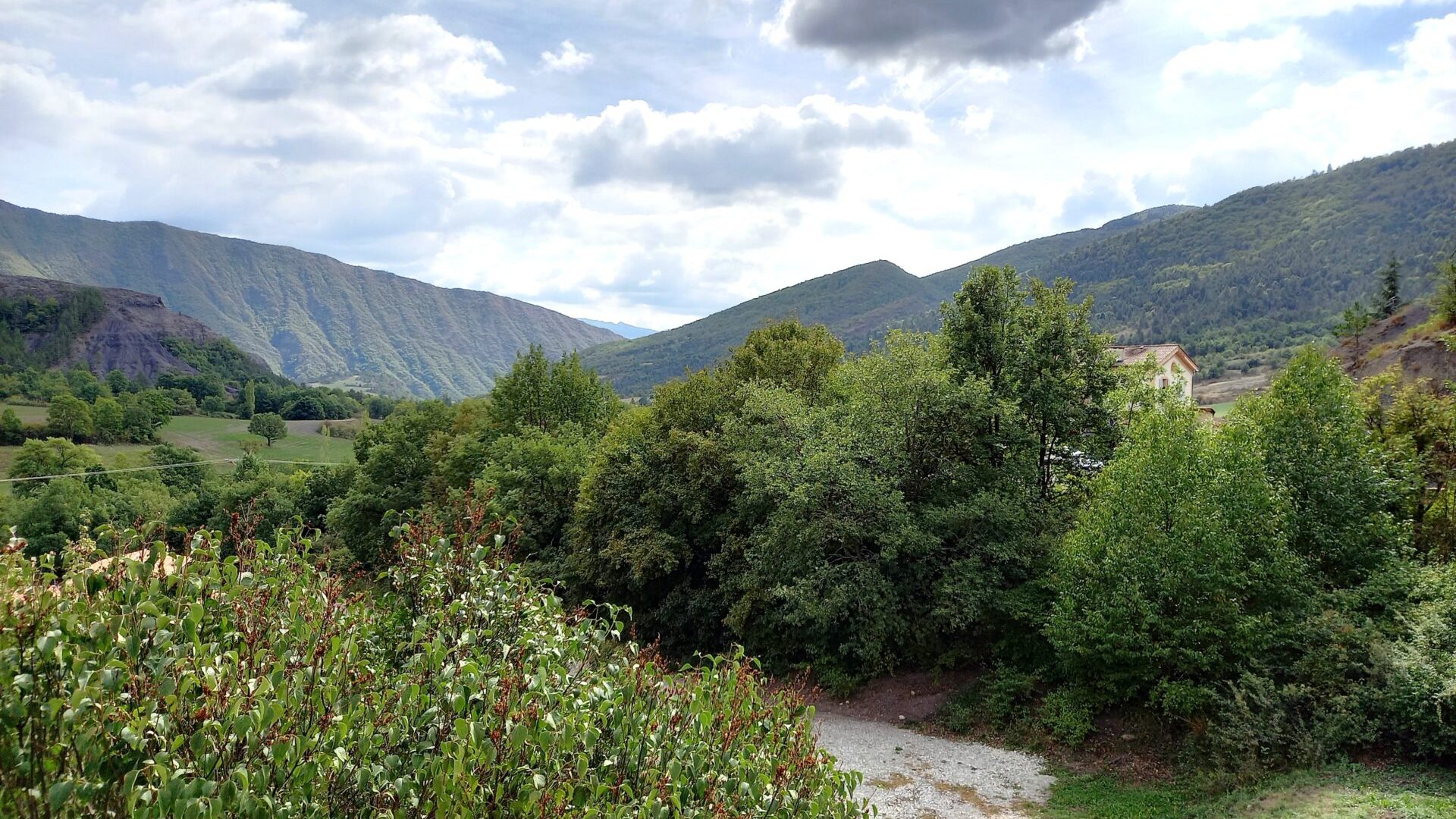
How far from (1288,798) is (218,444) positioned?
148616mm

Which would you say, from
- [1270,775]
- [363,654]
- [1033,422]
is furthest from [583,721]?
[1033,422]

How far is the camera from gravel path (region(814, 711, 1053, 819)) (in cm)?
1716

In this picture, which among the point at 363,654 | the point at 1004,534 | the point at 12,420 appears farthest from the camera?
the point at 12,420

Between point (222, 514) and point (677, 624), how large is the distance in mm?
54213

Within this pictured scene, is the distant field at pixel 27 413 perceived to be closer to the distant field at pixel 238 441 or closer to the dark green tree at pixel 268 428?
the distant field at pixel 238 441

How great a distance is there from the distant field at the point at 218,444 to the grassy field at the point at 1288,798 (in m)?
107

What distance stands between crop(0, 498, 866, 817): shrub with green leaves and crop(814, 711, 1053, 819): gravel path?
12.6m

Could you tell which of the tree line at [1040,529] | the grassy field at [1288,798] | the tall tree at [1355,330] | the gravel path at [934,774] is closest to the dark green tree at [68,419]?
the tree line at [1040,529]

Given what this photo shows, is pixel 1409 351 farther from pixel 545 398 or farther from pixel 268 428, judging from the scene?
pixel 268 428

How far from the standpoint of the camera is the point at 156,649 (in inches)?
156

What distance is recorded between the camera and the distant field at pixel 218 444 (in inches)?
4424

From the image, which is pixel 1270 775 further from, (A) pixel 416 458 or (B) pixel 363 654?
(A) pixel 416 458

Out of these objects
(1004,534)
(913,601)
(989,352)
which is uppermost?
(989,352)

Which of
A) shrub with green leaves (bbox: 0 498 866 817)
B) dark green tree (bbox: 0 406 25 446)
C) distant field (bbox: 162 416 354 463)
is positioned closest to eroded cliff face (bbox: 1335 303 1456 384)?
shrub with green leaves (bbox: 0 498 866 817)
